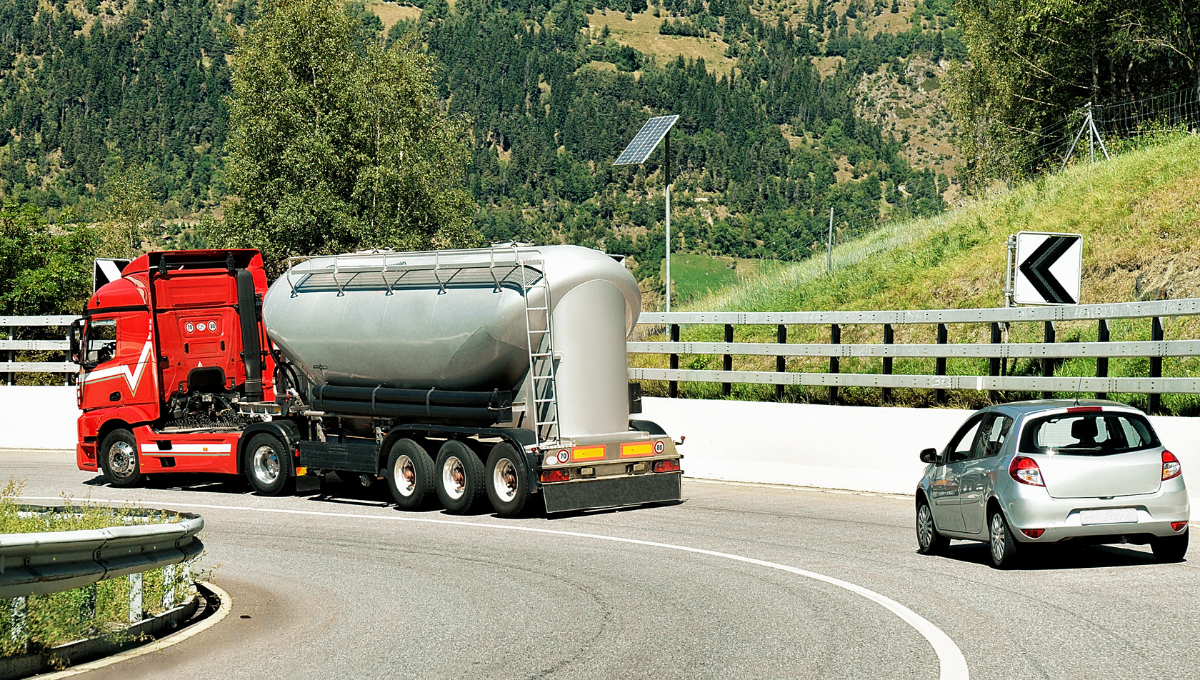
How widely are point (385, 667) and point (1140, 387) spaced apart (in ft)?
32.7

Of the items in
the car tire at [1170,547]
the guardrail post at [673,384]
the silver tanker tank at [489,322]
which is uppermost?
the silver tanker tank at [489,322]

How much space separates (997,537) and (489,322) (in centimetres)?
641

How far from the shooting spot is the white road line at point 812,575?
7.34 meters

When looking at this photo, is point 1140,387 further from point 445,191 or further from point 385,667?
point 445,191

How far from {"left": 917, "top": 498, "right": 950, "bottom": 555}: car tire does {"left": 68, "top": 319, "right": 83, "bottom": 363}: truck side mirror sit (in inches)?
514

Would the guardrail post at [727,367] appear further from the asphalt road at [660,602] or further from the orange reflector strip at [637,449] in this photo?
the asphalt road at [660,602]

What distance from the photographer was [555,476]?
566 inches

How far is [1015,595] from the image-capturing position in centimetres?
956

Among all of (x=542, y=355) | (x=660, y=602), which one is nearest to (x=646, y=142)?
(x=542, y=355)

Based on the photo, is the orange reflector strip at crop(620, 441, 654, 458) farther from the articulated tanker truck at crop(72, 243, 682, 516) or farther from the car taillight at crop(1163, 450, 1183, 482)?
the car taillight at crop(1163, 450, 1183, 482)

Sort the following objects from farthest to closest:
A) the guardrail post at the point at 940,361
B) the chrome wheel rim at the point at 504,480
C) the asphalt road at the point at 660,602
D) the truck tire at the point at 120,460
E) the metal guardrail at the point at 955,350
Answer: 1. the truck tire at the point at 120,460
2. the guardrail post at the point at 940,361
3. the chrome wheel rim at the point at 504,480
4. the metal guardrail at the point at 955,350
5. the asphalt road at the point at 660,602

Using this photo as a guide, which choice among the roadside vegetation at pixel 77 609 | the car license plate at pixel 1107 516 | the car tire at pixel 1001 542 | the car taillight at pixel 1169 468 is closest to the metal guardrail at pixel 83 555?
the roadside vegetation at pixel 77 609

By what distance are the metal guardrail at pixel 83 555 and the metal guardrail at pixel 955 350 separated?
34.0 ft

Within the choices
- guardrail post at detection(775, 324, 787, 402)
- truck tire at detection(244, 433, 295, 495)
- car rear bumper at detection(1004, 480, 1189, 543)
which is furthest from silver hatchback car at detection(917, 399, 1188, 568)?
truck tire at detection(244, 433, 295, 495)
